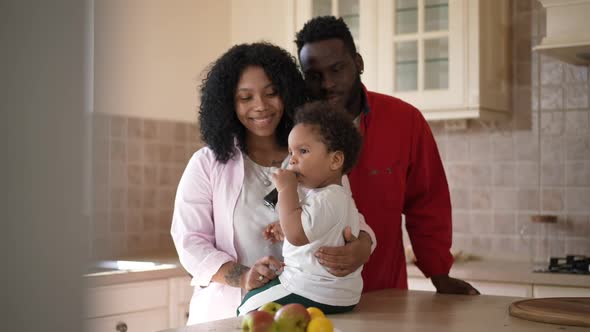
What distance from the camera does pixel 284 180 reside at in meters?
1.47

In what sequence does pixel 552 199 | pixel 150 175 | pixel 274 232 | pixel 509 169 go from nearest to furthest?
pixel 274 232 < pixel 552 199 < pixel 509 169 < pixel 150 175


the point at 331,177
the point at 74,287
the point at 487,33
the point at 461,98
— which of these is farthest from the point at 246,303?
the point at 487,33

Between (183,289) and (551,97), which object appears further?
(551,97)

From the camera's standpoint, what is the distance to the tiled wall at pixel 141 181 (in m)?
3.49

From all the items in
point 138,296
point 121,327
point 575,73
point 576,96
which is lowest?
point 121,327

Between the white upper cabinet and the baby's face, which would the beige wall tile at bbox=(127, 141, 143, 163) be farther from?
the baby's face

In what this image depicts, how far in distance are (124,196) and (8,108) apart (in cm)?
335

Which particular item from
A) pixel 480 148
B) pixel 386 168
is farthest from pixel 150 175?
pixel 386 168

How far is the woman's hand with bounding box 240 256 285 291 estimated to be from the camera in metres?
1.54

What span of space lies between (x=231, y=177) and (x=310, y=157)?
34cm

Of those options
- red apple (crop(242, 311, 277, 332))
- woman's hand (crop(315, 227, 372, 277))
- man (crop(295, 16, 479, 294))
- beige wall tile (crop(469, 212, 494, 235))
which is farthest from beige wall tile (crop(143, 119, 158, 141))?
red apple (crop(242, 311, 277, 332))

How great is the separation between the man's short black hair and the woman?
16 centimetres

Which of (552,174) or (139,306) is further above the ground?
(552,174)

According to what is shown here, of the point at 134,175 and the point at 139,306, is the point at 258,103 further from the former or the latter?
the point at 134,175
